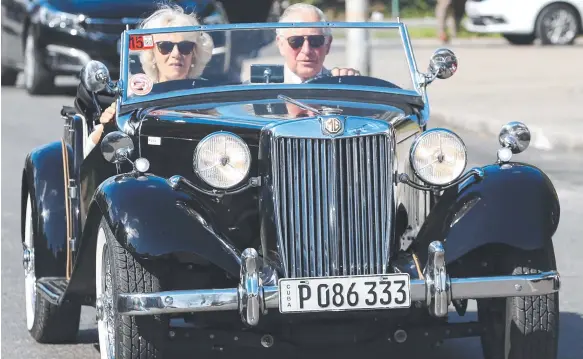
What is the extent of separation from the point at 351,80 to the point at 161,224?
147 cm

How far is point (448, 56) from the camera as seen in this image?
682cm

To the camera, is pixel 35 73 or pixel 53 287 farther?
pixel 35 73

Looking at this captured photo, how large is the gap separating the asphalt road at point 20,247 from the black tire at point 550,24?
1025 centimetres

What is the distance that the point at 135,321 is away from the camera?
5.57 meters

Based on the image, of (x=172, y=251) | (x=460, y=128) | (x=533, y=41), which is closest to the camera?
(x=172, y=251)

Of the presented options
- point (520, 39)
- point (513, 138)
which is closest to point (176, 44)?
point (513, 138)

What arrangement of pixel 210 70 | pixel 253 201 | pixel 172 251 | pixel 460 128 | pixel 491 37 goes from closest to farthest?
pixel 172 251 < pixel 253 201 < pixel 210 70 < pixel 460 128 < pixel 491 37

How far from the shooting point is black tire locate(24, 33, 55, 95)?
19.8m

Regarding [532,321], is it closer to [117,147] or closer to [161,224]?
[161,224]

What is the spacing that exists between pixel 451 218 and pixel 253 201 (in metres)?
0.77

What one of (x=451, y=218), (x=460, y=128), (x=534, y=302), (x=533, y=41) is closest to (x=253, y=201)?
(x=451, y=218)

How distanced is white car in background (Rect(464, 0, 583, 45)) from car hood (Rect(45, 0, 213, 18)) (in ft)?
29.5

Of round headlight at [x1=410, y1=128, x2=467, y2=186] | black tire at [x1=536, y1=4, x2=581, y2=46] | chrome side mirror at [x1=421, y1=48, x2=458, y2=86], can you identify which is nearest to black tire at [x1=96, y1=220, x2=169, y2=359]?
round headlight at [x1=410, y1=128, x2=467, y2=186]

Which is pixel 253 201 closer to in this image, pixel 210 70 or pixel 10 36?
pixel 210 70
